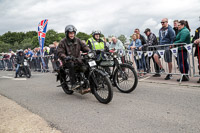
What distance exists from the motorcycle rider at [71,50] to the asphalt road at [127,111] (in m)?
0.78

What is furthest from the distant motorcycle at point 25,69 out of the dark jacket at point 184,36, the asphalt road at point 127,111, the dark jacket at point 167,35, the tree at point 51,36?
the tree at point 51,36

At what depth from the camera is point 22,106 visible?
16.0 feet

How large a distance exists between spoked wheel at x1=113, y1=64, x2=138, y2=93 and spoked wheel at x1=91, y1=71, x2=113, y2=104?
3.21ft

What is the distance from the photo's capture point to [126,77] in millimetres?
5387

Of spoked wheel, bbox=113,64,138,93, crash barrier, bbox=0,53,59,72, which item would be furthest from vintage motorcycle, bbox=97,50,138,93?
crash barrier, bbox=0,53,59,72

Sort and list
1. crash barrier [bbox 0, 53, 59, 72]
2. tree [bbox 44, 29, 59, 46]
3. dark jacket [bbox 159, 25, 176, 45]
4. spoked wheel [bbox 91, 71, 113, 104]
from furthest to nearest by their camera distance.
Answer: tree [bbox 44, 29, 59, 46] < crash barrier [bbox 0, 53, 59, 72] < dark jacket [bbox 159, 25, 176, 45] < spoked wheel [bbox 91, 71, 113, 104]

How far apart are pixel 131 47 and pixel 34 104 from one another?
5129 millimetres

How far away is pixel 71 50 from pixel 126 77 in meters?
1.79

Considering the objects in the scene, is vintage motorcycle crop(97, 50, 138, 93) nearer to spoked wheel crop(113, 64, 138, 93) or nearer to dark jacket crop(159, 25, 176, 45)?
spoked wheel crop(113, 64, 138, 93)

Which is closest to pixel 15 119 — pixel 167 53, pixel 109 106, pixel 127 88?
pixel 109 106

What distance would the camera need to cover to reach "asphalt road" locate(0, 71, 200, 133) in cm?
319

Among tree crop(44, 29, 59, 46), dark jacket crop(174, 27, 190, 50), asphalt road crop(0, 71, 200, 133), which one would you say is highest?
tree crop(44, 29, 59, 46)

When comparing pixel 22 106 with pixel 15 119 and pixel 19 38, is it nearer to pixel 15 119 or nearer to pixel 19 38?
pixel 15 119

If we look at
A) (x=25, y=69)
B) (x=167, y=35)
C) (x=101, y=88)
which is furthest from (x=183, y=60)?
(x=25, y=69)
